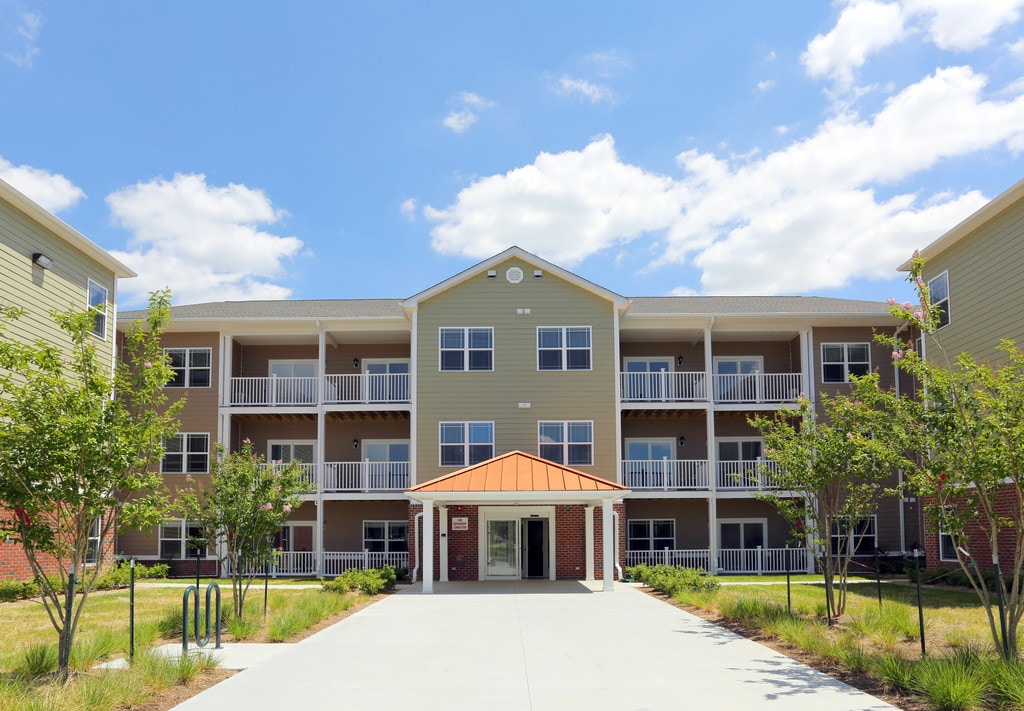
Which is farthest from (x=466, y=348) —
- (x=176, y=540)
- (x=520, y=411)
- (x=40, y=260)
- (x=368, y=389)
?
(x=40, y=260)

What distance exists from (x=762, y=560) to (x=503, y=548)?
8503 millimetres

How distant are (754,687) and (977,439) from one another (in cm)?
402

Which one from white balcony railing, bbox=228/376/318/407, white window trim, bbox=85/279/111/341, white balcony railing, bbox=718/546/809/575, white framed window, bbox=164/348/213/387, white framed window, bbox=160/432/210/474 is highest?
white window trim, bbox=85/279/111/341

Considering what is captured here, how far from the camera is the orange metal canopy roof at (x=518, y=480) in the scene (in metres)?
23.0

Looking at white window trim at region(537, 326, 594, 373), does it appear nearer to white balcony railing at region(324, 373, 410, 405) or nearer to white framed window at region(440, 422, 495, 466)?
white framed window at region(440, 422, 495, 466)

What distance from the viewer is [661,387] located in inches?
1153

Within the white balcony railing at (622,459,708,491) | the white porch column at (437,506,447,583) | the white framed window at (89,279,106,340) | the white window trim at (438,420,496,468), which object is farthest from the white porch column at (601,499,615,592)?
the white framed window at (89,279,106,340)

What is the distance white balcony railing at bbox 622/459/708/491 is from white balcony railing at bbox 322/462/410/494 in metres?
7.09

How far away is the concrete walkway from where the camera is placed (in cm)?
941

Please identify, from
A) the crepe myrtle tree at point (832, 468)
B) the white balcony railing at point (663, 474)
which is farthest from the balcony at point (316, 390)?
the crepe myrtle tree at point (832, 468)

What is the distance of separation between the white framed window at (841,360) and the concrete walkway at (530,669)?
14.7 m

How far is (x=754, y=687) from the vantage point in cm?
1007

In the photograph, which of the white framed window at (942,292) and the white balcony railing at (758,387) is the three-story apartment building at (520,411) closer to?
the white balcony railing at (758,387)

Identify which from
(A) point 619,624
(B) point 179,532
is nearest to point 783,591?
(A) point 619,624
